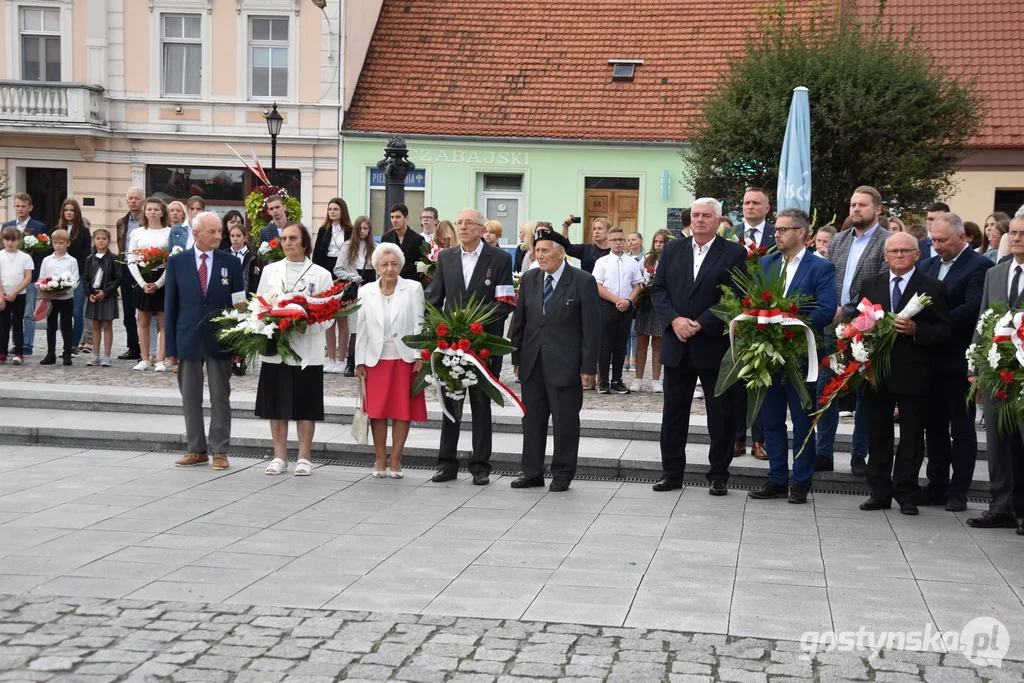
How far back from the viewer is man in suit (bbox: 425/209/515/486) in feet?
30.9

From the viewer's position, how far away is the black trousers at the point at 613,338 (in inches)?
531

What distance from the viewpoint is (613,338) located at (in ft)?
44.5

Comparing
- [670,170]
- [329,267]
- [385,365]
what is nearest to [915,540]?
[385,365]

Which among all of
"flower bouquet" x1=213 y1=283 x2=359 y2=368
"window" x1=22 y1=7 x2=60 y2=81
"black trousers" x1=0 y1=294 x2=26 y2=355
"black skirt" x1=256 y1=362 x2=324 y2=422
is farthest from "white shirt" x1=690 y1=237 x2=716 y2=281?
"window" x1=22 y1=7 x2=60 y2=81

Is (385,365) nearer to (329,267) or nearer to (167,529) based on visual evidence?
(167,529)

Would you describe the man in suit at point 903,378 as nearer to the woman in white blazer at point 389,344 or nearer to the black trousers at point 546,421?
the black trousers at point 546,421

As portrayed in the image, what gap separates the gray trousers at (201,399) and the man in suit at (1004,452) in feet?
18.9

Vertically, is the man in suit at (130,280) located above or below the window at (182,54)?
below

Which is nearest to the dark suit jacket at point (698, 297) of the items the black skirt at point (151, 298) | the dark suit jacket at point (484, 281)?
the dark suit jacket at point (484, 281)

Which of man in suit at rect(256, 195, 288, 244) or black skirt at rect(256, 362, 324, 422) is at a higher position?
man in suit at rect(256, 195, 288, 244)

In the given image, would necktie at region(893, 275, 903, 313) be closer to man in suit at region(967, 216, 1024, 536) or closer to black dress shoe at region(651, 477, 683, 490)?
man in suit at region(967, 216, 1024, 536)

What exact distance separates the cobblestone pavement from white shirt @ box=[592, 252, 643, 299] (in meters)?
8.13

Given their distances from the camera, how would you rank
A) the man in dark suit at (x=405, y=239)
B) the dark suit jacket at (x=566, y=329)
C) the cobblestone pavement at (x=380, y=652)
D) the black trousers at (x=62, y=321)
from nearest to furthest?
the cobblestone pavement at (x=380, y=652) < the dark suit jacket at (x=566, y=329) < the man in dark suit at (x=405, y=239) < the black trousers at (x=62, y=321)

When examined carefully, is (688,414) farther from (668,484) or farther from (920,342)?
(920,342)
